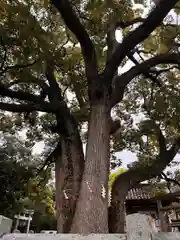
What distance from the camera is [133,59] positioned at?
25.1ft

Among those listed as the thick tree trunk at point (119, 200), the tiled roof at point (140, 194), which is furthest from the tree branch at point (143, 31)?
the tiled roof at point (140, 194)

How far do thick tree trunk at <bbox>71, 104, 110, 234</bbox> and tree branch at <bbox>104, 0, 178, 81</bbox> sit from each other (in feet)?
3.62

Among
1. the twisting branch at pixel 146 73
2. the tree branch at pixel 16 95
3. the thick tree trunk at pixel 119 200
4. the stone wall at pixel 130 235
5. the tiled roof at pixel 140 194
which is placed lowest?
the stone wall at pixel 130 235

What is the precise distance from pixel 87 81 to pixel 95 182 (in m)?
2.65

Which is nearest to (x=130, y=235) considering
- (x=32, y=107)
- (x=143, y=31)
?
(x=32, y=107)

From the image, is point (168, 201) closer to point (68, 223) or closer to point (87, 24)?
point (68, 223)

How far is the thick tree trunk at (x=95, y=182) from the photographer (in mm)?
3825

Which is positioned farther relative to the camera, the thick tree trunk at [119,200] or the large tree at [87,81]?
the thick tree trunk at [119,200]

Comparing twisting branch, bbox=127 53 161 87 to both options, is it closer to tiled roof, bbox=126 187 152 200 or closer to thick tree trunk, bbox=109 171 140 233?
thick tree trunk, bbox=109 171 140 233

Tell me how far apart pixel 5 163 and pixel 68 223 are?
5418mm

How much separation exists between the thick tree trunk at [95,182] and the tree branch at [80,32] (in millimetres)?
991

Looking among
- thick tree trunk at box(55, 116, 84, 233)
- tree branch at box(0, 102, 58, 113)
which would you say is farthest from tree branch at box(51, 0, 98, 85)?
thick tree trunk at box(55, 116, 84, 233)

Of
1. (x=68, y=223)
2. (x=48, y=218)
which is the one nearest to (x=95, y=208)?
(x=68, y=223)

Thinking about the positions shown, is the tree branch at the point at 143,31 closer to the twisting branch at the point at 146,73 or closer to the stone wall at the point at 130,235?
the twisting branch at the point at 146,73
